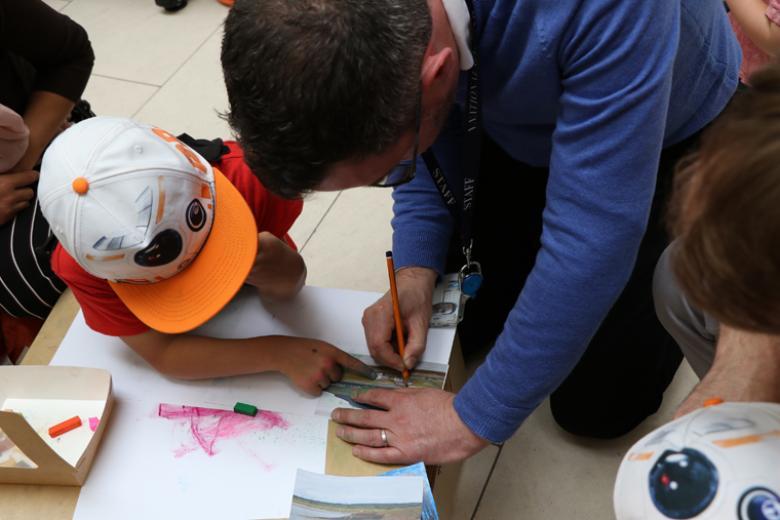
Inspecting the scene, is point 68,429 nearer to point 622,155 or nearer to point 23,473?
point 23,473

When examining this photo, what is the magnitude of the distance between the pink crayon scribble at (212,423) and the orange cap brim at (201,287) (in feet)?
0.43

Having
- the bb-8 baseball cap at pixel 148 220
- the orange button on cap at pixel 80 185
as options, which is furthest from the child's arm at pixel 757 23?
the orange button on cap at pixel 80 185

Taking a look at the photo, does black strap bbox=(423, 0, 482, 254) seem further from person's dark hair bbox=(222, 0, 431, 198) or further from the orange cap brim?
the orange cap brim

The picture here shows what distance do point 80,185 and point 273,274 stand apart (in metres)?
0.36

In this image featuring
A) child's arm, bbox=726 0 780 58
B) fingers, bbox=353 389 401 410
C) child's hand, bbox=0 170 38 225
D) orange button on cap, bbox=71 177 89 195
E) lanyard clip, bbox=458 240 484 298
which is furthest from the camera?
child's arm, bbox=726 0 780 58

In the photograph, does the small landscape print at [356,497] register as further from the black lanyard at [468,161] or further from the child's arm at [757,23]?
the child's arm at [757,23]

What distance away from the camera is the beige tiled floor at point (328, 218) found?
1.40 meters

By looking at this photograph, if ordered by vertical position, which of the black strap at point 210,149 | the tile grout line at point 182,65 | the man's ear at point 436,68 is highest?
the man's ear at point 436,68

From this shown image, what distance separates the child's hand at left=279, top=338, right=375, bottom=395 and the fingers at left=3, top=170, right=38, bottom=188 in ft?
2.06

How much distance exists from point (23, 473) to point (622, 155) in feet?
2.79

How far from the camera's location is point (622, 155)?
31.5 inches

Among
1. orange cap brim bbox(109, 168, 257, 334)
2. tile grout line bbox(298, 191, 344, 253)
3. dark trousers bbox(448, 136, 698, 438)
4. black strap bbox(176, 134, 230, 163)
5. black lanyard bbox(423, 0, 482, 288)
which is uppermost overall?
black lanyard bbox(423, 0, 482, 288)

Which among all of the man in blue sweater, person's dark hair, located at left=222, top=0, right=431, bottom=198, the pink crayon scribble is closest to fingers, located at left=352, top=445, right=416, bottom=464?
the man in blue sweater

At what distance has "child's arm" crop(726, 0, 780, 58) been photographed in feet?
4.56
